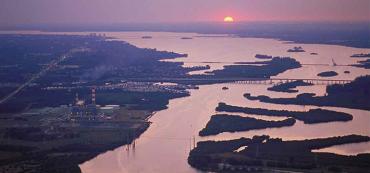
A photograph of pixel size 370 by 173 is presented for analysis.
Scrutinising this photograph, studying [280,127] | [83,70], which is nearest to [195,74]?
[83,70]

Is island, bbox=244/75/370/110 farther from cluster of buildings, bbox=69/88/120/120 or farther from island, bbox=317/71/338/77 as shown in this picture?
cluster of buildings, bbox=69/88/120/120

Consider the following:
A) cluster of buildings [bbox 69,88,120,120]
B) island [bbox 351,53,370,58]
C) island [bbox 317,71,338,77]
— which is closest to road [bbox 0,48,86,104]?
cluster of buildings [bbox 69,88,120,120]

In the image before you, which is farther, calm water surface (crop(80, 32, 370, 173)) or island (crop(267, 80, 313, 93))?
island (crop(267, 80, 313, 93))

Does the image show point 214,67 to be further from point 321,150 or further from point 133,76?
point 321,150

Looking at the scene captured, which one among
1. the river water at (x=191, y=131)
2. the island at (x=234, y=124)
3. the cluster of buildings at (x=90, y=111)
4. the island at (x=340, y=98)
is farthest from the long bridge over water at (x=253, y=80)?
the island at (x=234, y=124)

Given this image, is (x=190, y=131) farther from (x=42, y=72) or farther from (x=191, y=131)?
(x=42, y=72)

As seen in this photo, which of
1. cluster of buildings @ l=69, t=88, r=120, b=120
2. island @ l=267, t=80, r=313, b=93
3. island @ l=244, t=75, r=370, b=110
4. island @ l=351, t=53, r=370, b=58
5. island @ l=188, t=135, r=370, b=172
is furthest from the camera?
island @ l=351, t=53, r=370, b=58

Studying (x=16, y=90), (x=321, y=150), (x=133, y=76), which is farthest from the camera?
(x=133, y=76)
